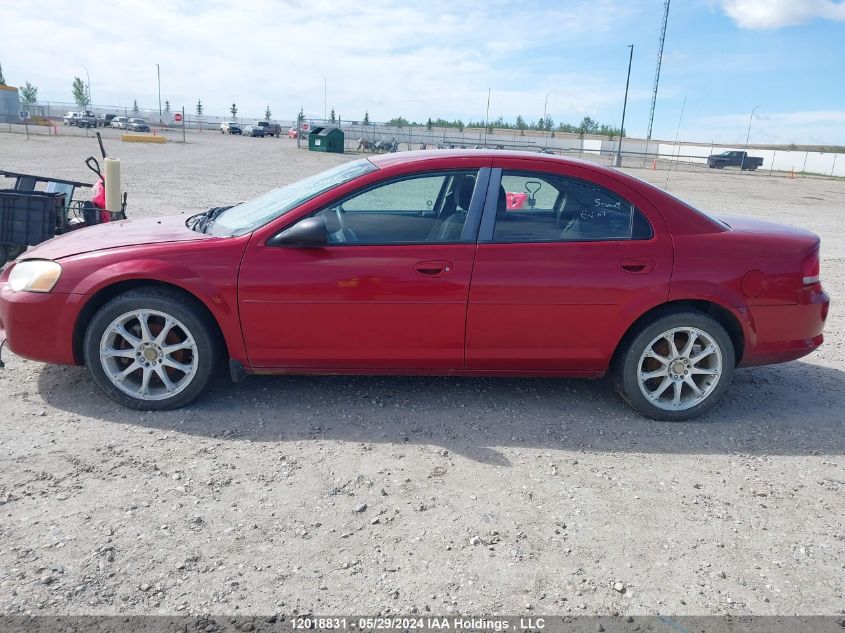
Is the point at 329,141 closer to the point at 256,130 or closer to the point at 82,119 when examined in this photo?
the point at 256,130

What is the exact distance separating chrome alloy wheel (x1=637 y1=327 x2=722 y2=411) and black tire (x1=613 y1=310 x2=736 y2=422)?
0.02 m

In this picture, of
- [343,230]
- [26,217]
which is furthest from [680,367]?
[26,217]

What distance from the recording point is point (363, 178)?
157 inches

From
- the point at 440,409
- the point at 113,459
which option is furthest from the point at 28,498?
the point at 440,409

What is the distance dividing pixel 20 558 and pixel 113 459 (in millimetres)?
834

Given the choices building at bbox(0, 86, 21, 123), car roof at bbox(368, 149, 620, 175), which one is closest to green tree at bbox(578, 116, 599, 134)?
building at bbox(0, 86, 21, 123)

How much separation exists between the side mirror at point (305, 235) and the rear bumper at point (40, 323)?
1220mm

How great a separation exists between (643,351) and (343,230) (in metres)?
2.03

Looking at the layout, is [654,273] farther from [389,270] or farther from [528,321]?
[389,270]

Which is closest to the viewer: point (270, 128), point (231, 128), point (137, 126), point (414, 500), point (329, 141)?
point (414, 500)

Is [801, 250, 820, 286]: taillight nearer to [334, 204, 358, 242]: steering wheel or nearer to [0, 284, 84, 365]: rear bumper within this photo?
[334, 204, 358, 242]: steering wheel

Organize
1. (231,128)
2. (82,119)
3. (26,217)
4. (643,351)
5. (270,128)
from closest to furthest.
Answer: (643,351) < (26,217) < (82,119) < (231,128) < (270,128)

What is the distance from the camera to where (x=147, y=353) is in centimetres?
391

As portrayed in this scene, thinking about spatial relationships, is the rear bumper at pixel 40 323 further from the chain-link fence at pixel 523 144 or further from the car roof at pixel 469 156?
the chain-link fence at pixel 523 144
